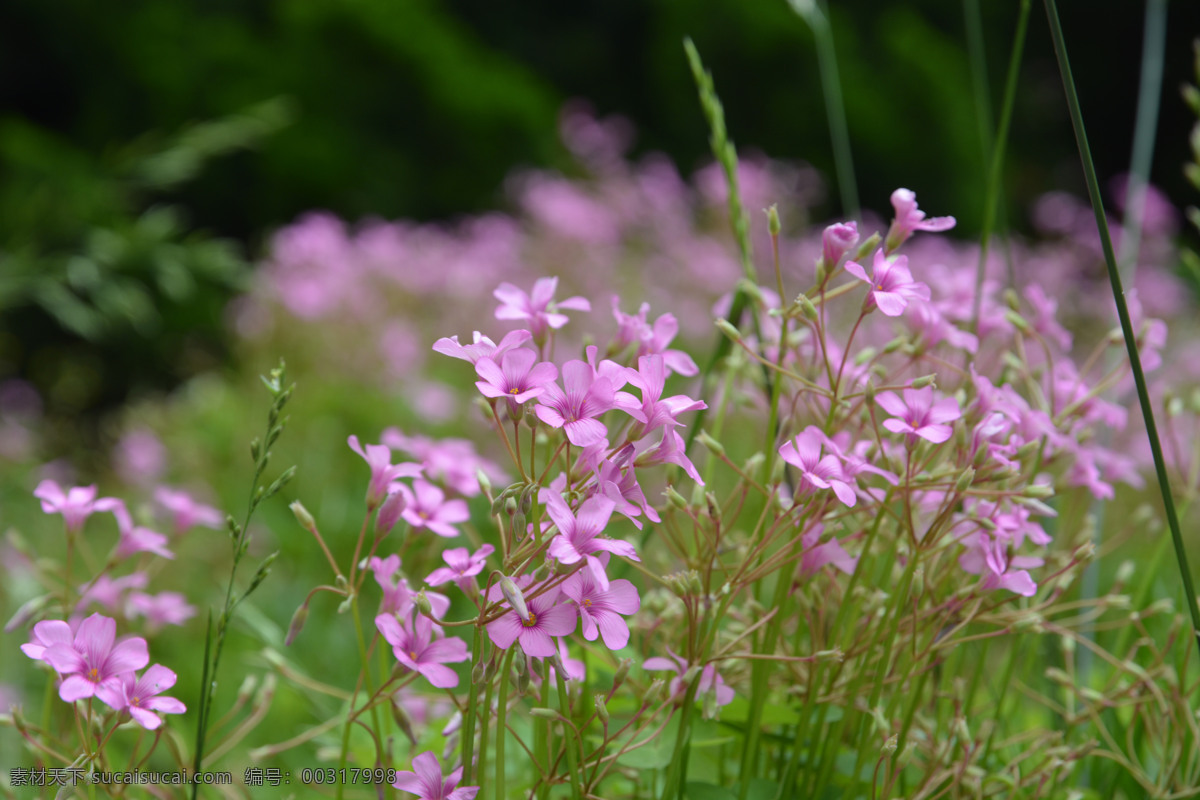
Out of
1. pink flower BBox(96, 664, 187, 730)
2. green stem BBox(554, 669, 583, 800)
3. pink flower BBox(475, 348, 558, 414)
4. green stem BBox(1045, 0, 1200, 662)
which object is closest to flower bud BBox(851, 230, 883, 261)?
green stem BBox(1045, 0, 1200, 662)

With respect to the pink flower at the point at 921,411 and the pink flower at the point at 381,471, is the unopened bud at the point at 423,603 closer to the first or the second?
the pink flower at the point at 381,471

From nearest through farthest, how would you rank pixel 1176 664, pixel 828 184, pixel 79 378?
pixel 1176 664 → pixel 79 378 → pixel 828 184

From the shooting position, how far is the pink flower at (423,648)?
533 mm

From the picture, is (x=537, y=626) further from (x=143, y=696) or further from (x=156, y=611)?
(x=156, y=611)

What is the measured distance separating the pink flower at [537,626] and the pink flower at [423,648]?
0.18 feet

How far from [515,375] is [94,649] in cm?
31

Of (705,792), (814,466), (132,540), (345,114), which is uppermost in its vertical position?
(345,114)

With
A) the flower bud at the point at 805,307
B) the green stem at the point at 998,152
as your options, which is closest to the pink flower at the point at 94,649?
the flower bud at the point at 805,307

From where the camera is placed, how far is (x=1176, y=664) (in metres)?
0.78

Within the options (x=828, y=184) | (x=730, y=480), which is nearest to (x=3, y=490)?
(x=730, y=480)

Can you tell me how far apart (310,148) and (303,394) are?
11.0 ft

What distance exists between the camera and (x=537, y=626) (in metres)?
0.50

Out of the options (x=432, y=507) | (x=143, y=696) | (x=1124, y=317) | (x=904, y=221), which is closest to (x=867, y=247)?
(x=904, y=221)

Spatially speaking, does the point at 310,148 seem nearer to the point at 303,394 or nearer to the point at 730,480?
the point at 303,394
